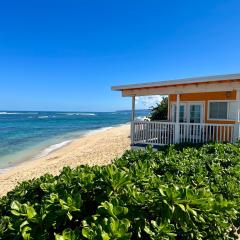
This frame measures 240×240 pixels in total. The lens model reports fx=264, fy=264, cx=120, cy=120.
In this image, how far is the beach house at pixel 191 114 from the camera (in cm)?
1065

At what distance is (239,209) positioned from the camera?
2746 millimetres

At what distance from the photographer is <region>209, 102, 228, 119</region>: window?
12.2 meters

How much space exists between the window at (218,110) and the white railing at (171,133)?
702 mm

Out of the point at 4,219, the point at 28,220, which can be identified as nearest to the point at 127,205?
the point at 28,220

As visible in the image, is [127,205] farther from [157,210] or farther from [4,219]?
[4,219]

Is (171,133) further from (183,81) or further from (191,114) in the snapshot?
(183,81)

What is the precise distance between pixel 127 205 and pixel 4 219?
1.04 m

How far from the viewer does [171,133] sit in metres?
12.2

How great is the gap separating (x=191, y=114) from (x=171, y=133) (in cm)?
209

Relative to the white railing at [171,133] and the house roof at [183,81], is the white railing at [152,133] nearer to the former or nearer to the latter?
the white railing at [171,133]

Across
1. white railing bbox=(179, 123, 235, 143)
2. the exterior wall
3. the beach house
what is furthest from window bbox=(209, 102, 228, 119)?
white railing bbox=(179, 123, 235, 143)

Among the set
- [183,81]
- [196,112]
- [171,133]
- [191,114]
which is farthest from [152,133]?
[183,81]

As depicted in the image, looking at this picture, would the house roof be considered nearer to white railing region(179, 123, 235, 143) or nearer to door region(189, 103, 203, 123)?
white railing region(179, 123, 235, 143)

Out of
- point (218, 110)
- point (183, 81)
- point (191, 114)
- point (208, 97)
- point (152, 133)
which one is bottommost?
point (152, 133)
